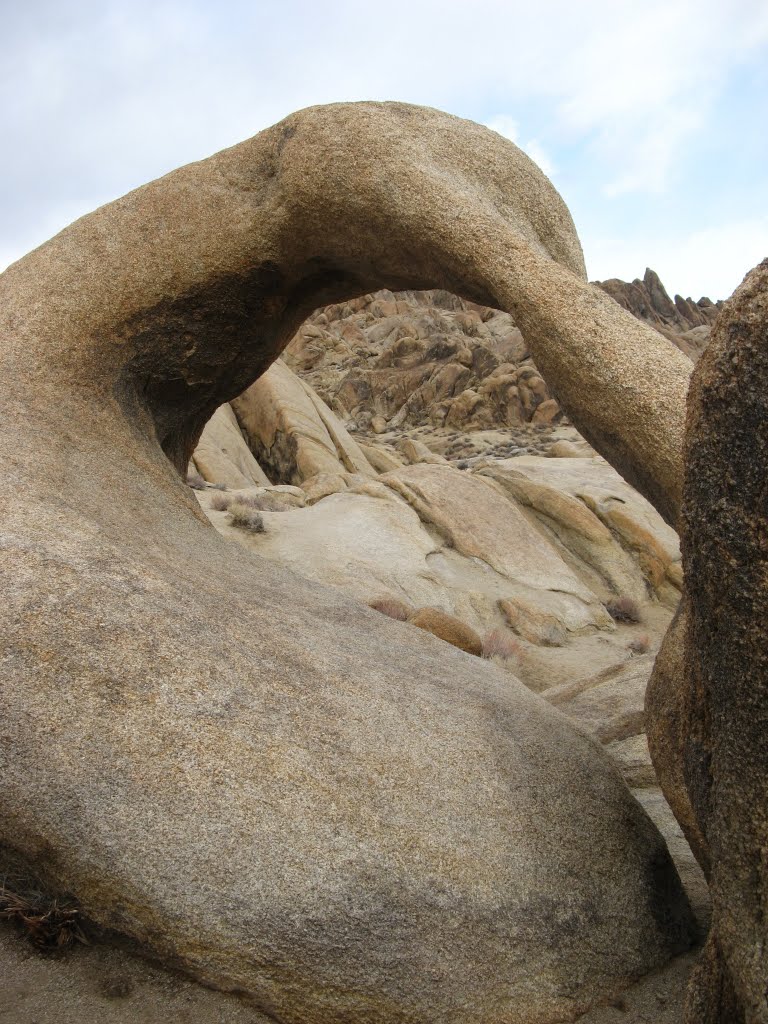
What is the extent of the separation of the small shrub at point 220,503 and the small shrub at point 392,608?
11.8 feet

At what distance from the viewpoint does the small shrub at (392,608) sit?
375 inches

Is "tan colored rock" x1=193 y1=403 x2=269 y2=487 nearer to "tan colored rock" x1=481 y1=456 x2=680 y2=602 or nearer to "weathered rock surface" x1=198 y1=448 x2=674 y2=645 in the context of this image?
"weathered rock surface" x1=198 y1=448 x2=674 y2=645

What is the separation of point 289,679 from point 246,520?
24.7ft

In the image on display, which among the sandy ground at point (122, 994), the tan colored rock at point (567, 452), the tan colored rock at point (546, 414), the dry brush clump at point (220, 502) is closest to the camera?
the sandy ground at point (122, 994)

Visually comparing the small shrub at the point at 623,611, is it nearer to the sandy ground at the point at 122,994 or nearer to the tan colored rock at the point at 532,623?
the tan colored rock at the point at 532,623

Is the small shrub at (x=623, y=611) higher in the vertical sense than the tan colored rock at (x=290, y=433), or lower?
lower

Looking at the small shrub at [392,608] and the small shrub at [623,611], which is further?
the small shrub at [623,611]

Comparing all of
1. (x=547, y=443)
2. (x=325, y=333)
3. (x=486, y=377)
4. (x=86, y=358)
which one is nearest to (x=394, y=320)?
(x=325, y=333)

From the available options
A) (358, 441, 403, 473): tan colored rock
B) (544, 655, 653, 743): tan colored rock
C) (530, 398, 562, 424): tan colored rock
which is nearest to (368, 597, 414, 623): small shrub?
(544, 655, 653, 743): tan colored rock

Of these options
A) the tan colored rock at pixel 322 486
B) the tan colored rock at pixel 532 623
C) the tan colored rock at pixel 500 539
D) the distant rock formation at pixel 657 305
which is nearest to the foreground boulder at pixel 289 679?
the tan colored rock at pixel 532 623

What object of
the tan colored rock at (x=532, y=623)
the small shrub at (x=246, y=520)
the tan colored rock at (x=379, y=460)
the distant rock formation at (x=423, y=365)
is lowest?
the tan colored rock at (x=532, y=623)

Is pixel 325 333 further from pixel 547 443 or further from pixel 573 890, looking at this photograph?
pixel 573 890

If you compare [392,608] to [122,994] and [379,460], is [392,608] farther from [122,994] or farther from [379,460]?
[379,460]

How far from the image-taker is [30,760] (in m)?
3.10
